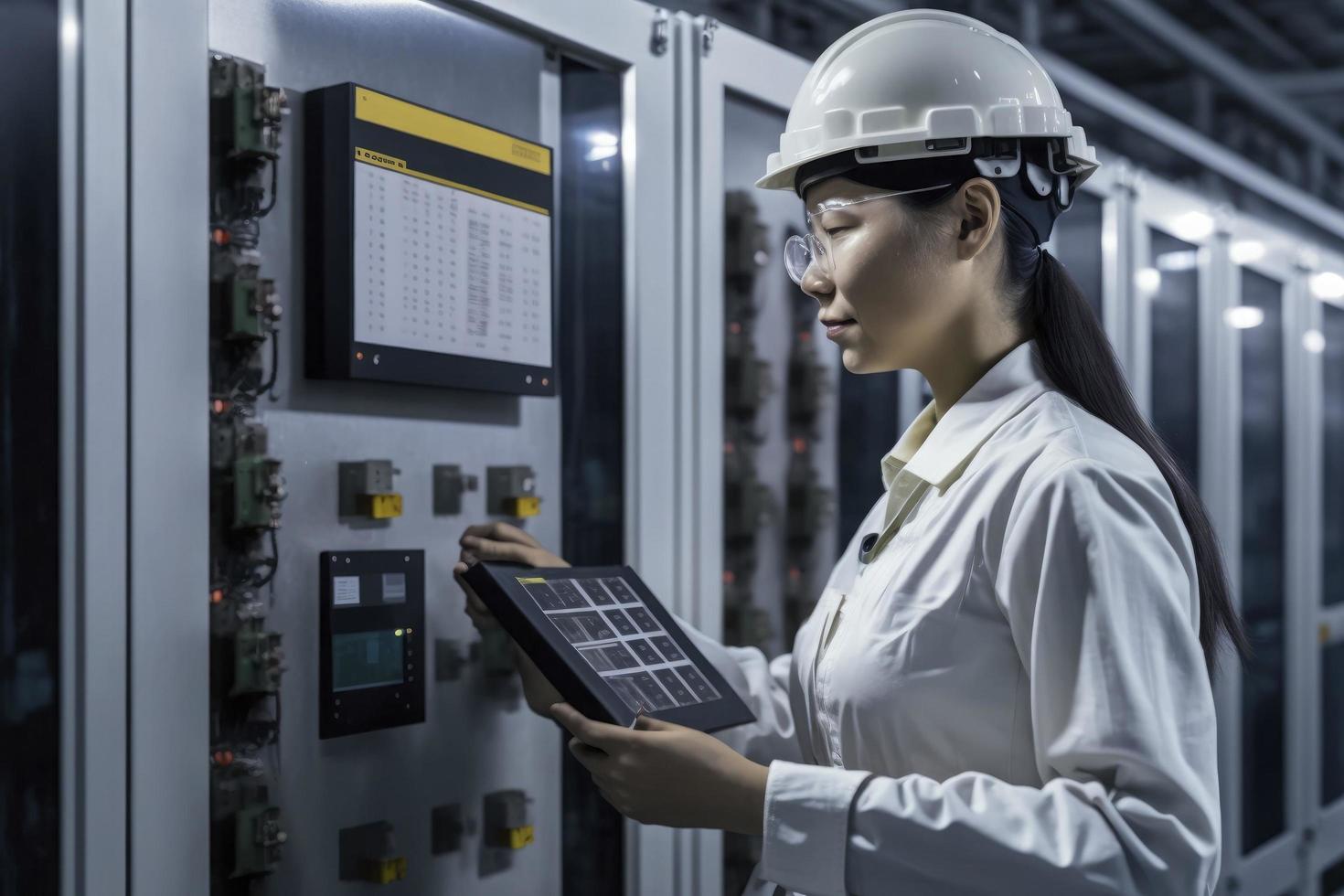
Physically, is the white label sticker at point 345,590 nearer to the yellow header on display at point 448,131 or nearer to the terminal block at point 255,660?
the terminal block at point 255,660

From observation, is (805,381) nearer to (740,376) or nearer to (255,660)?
(740,376)

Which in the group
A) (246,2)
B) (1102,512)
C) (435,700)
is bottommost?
(435,700)

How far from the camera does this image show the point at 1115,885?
1.04 m

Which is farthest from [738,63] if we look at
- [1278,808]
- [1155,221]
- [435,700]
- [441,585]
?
[1278,808]

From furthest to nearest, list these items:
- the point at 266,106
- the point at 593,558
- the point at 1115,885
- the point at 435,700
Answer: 1. the point at 593,558
2. the point at 435,700
3. the point at 266,106
4. the point at 1115,885

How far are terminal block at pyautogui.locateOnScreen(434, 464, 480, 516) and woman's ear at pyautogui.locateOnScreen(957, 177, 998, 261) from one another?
2.31 ft

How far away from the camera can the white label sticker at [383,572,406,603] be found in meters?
1.53

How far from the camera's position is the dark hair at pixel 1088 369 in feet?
4.21

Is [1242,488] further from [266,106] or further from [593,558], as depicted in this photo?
[266,106]

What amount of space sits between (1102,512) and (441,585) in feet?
2.79

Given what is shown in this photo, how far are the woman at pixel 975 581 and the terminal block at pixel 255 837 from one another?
0.38 metres

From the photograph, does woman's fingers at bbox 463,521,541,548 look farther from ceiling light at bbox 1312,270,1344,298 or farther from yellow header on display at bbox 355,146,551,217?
ceiling light at bbox 1312,270,1344,298

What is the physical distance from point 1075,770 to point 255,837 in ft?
2.80

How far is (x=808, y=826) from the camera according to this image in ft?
3.69
